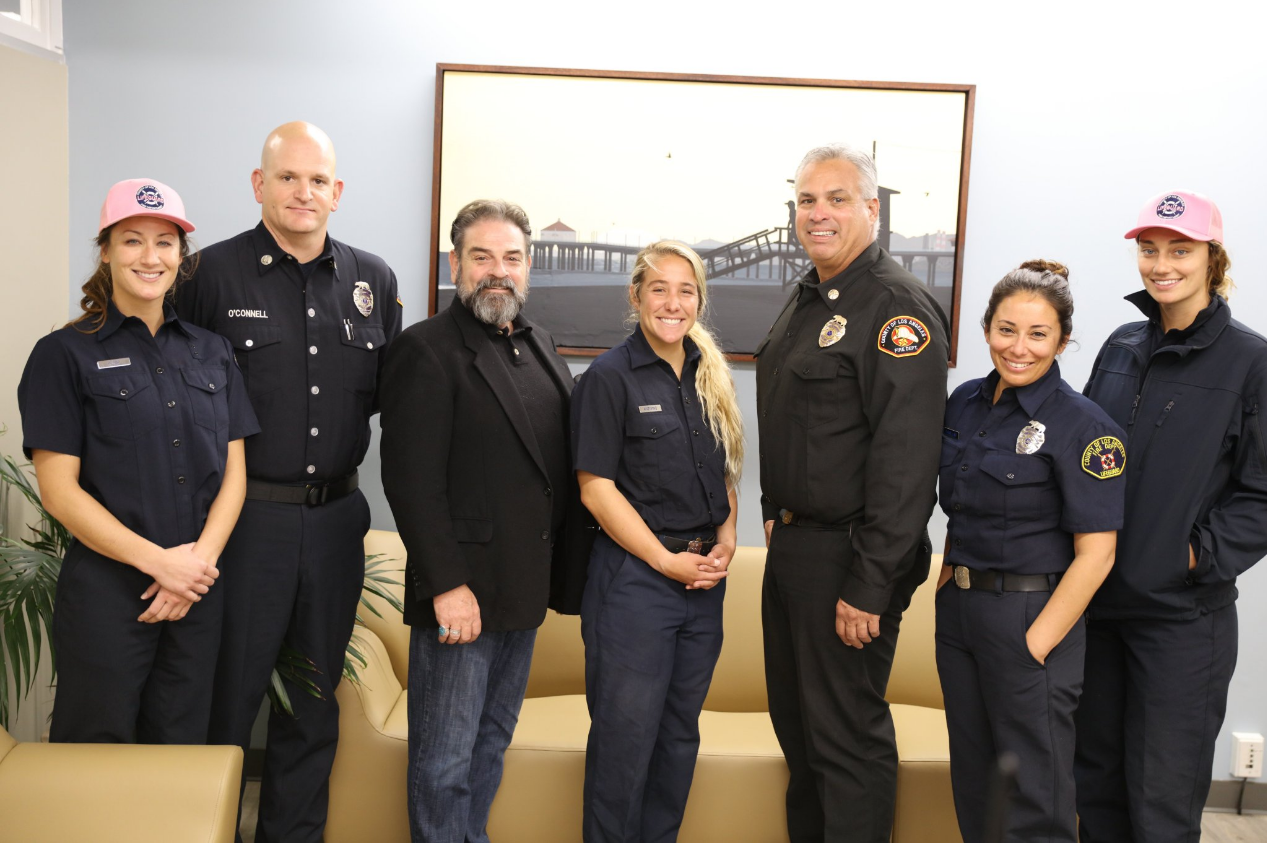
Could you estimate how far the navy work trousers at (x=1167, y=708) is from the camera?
7.03ft

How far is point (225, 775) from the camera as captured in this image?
1905 millimetres

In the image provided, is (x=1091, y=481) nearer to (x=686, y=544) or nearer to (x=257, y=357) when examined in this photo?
(x=686, y=544)

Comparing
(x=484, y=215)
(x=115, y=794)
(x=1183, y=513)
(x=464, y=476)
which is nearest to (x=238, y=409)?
(x=464, y=476)

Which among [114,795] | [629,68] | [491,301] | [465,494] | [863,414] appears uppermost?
[629,68]

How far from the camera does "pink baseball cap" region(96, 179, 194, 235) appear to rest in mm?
2109

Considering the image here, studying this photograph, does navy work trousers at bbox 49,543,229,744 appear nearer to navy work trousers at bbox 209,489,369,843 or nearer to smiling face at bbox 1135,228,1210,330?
navy work trousers at bbox 209,489,369,843

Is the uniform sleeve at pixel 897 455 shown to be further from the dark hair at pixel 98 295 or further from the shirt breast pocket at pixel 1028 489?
the dark hair at pixel 98 295

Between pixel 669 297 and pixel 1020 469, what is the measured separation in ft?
2.94

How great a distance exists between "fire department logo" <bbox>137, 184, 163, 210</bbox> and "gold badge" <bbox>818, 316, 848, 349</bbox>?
5.11 feet

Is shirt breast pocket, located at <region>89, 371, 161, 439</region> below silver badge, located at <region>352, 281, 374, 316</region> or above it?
below

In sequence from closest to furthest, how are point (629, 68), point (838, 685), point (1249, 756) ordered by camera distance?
1. point (838, 685)
2. point (629, 68)
3. point (1249, 756)

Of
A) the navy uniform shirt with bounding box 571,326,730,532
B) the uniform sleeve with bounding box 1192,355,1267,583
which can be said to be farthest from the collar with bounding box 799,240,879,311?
the uniform sleeve with bounding box 1192,355,1267,583

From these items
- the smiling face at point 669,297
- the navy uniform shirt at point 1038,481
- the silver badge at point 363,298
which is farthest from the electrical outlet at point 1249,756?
the silver badge at point 363,298

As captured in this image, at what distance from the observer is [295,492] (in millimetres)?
2367
